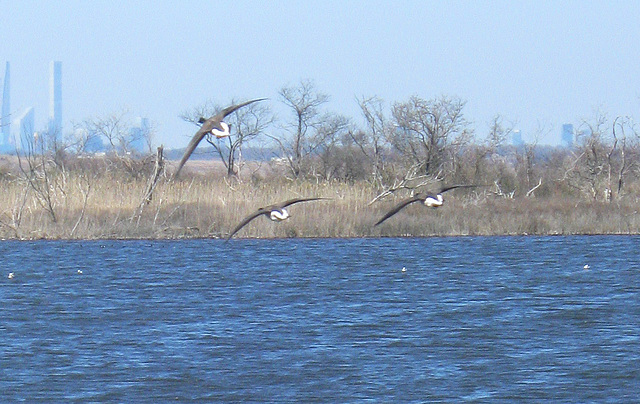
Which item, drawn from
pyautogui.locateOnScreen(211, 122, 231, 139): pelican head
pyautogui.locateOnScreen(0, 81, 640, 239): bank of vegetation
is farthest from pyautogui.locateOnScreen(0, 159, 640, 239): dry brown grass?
pyautogui.locateOnScreen(211, 122, 231, 139): pelican head

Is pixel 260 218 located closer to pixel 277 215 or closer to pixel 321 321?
pixel 321 321

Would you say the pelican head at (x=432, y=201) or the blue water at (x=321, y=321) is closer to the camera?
the blue water at (x=321, y=321)

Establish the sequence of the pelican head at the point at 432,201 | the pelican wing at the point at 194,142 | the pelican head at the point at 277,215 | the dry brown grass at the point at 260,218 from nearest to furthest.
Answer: the pelican wing at the point at 194,142 < the pelican head at the point at 277,215 < the pelican head at the point at 432,201 < the dry brown grass at the point at 260,218

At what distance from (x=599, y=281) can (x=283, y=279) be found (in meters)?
7.73

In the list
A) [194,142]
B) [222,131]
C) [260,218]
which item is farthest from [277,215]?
[260,218]

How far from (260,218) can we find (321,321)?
12112 millimetres

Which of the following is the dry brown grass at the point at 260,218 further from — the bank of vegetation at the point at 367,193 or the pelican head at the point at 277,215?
the pelican head at the point at 277,215

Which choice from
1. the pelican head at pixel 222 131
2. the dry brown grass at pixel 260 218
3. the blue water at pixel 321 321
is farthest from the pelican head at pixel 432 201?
the dry brown grass at pixel 260 218

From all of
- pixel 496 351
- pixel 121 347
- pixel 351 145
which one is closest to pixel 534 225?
pixel 351 145

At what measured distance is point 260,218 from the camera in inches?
1257

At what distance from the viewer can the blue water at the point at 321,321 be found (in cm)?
1447

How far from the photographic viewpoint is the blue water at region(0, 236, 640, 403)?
14.5 m

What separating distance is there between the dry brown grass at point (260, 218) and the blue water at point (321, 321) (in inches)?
28.2

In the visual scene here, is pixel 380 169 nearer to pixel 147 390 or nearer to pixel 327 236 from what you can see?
pixel 327 236
